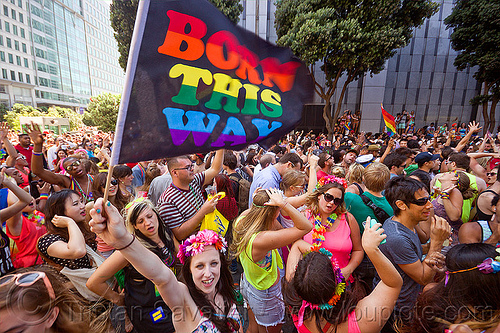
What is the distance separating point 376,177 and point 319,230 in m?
1.16

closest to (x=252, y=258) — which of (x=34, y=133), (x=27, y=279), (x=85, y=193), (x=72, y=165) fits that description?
(x=27, y=279)

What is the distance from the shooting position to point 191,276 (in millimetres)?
1913

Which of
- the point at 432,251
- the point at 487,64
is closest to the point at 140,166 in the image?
the point at 432,251

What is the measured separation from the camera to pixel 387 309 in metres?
1.59

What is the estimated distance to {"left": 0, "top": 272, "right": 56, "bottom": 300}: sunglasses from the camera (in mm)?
1170

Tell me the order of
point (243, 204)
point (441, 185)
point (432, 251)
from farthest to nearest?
point (243, 204), point (441, 185), point (432, 251)

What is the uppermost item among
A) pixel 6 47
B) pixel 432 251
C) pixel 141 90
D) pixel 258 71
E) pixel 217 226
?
pixel 6 47

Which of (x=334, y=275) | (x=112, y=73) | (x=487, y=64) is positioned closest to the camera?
(x=334, y=275)

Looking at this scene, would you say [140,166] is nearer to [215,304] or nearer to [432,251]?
[215,304]

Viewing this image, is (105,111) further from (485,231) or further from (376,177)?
(485,231)

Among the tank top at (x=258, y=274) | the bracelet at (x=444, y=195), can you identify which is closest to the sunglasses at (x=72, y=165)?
the tank top at (x=258, y=274)

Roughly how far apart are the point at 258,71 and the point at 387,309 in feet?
7.44

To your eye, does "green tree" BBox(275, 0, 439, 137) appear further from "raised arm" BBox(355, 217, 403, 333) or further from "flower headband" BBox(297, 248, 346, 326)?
"flower headband" BBox(297, 248, 346, 326)

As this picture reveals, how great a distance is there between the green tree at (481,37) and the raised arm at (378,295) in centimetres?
2148
